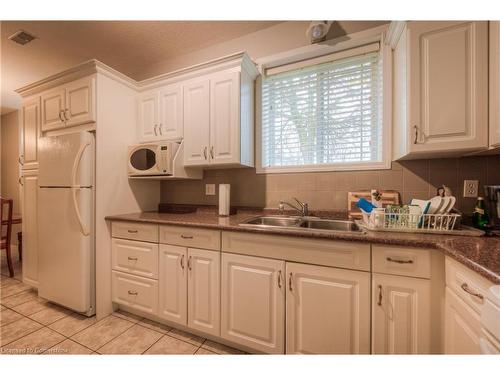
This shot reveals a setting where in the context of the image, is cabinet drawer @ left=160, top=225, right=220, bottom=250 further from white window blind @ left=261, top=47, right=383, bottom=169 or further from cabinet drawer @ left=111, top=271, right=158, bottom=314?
white window blind @ left=261, top=47, right=383, bottom=169

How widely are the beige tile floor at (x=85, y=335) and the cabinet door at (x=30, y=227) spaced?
344 millimetres

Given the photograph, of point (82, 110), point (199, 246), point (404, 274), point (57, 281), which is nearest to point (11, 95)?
point (82, 110)

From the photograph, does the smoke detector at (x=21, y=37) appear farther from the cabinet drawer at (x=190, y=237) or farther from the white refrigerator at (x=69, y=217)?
the cabinet drawer at (x=190, y=237)

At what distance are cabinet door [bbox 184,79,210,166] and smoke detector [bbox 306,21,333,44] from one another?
0.97m

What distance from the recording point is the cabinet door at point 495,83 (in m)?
1.08

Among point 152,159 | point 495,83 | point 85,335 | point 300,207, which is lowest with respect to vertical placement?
point 85,335

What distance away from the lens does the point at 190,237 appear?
61.4 inches

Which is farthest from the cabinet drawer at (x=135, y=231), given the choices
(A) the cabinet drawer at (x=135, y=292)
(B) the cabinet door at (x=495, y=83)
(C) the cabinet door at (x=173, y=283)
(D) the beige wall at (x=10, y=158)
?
(D) the beige wall at (x=10, y=158)

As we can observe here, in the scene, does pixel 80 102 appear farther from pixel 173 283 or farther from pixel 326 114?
pixel 326 114

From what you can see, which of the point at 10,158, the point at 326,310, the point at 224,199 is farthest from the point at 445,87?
the point at 10,158

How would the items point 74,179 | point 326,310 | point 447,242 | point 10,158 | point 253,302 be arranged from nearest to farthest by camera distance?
point 447,242 < point 326,310 < point 253,302 < point 74,179 < point 10,158

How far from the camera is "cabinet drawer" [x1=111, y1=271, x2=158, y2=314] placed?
1709mm

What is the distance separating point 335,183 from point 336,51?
1.13m

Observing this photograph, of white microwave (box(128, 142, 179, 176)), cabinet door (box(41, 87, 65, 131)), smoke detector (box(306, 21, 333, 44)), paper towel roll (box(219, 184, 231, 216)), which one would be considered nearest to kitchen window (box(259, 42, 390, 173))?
smoke detector (box(306, 21, 333, 44))
